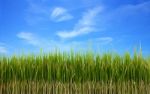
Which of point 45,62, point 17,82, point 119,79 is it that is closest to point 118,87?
point 119,79

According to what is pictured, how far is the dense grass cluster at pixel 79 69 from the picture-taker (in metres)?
6.24

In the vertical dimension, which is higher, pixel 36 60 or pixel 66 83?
pixel 36 60

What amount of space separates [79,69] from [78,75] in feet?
0.38

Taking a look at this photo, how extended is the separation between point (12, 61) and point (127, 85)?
7.13 feet

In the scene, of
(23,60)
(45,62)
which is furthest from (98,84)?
(23,60)

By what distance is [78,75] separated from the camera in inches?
245

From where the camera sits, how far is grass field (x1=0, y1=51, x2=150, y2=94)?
6164mm

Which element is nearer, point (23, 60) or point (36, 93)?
point (36, 93)

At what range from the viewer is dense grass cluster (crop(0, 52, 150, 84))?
246 inches

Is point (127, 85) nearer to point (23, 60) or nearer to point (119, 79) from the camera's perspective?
point (119, 79)

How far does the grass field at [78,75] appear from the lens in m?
6.16

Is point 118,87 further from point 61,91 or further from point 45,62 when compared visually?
point 45,62

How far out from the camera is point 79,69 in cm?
628

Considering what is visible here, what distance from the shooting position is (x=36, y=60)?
654 cm
